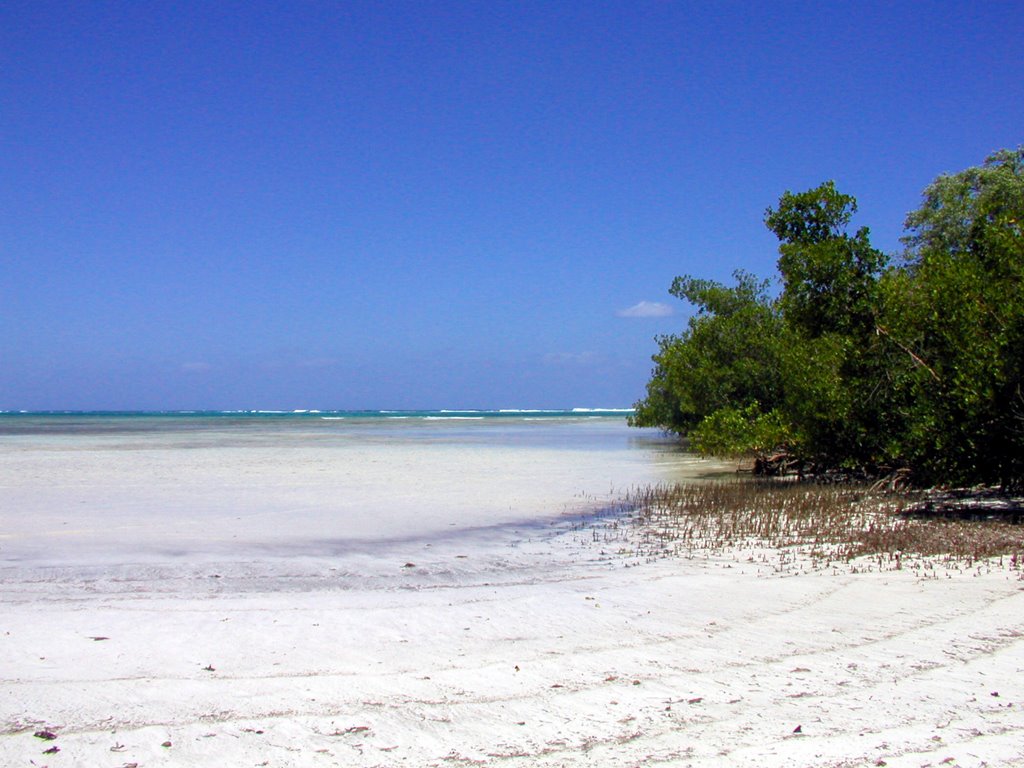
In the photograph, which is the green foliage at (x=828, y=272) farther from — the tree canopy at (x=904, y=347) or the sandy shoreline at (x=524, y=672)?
the sandy shoreline at (x=524, y=672)

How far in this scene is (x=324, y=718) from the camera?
4.50m

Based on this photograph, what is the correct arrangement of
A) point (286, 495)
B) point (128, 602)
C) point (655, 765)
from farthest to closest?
point (286, 495) < point (128, 602) < point (655, 765)

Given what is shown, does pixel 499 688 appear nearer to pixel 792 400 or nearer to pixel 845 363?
pixel 845 363

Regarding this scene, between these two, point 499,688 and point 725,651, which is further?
point 725,651

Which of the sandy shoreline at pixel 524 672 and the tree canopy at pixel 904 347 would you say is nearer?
the sandy shoreline at pixel 524 672

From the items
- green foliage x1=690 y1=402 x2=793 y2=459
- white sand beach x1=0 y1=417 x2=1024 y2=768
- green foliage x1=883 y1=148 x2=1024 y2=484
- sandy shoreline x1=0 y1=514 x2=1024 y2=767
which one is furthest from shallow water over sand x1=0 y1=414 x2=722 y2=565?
green foliage x1=883 y1=148 x2=1024 y2=484

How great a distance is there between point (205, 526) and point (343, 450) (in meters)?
22.7

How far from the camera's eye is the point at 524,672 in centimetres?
531

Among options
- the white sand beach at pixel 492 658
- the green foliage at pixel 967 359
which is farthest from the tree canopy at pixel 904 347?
the white sand beach at pixel 492 658

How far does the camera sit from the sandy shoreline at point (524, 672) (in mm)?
4160

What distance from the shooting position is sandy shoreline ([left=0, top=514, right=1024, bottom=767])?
13.6ft

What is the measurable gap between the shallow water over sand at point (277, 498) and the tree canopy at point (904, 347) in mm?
4205

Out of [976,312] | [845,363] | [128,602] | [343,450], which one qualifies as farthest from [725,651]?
[343,450]

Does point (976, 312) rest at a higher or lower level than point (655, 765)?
higher
